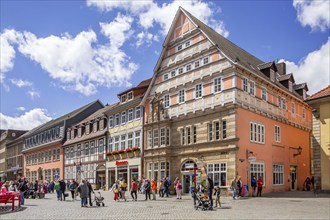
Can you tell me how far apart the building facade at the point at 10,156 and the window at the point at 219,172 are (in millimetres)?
54015

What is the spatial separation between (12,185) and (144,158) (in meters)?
12.0

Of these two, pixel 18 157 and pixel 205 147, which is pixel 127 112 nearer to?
pixel 205 147

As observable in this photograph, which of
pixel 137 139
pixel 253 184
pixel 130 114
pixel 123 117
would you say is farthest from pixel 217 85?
pixel 123 117

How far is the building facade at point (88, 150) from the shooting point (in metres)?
47.3

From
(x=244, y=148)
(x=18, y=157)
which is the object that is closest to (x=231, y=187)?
(x=244, y=148)

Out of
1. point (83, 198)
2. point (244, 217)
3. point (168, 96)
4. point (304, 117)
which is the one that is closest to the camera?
point (244, 217)

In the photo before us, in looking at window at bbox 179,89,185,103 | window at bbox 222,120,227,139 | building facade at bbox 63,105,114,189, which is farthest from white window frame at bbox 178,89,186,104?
building facade at bbox 63,105,114,189

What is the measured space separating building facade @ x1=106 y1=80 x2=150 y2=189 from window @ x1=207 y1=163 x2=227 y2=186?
1017 cm

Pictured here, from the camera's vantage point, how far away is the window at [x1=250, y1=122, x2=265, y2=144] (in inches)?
1226

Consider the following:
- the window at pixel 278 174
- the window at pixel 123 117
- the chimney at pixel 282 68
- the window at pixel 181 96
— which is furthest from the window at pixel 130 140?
the chimney at pixel 282 68

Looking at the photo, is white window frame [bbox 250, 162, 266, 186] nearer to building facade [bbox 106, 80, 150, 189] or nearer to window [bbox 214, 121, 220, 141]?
window [bbox 214, 121, 220, 141]

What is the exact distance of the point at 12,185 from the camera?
109 feet

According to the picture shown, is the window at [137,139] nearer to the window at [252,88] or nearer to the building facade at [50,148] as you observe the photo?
the window at [252,88]

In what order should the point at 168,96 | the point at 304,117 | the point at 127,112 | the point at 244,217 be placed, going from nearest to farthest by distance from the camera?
the point at 244,217, the point at 168,96, the point at 304,117, the point at 127,112
